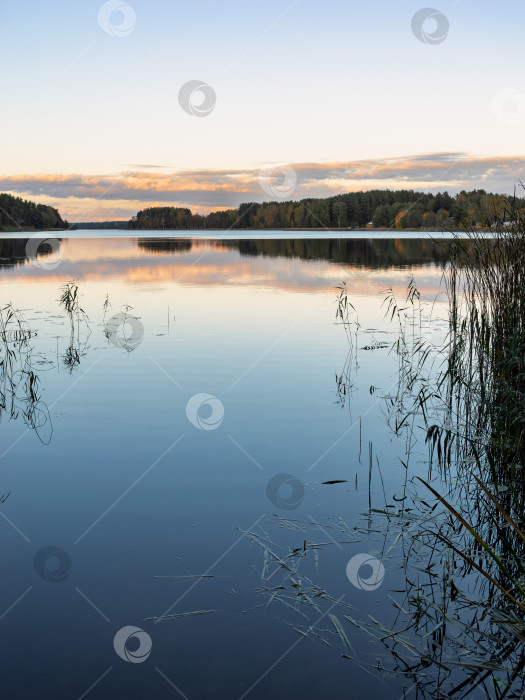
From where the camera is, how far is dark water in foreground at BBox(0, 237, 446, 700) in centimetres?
455

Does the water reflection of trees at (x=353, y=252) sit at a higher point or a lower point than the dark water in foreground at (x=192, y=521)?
higher

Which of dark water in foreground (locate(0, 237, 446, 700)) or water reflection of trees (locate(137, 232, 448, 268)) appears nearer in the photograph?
dark water in foreground (locate(0, 237, 446, 700))

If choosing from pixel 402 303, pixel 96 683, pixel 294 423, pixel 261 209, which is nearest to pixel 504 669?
pixel 96 683

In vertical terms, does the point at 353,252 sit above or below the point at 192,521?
above

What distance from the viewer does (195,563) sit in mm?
5848

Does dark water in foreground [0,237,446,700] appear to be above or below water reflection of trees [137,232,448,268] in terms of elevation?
below

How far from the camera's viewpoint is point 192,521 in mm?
6672

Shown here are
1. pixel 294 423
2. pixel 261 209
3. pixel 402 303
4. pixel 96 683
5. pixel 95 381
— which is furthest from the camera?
pixel 261 209

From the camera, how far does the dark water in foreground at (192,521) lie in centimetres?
455

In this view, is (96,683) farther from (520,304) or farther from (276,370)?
(276,370)

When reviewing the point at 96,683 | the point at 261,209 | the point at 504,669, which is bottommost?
the point at 96,683

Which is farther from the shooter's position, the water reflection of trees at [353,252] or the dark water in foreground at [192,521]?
the water reflection of trees at [353,252]

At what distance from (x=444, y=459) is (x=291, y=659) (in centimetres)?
458

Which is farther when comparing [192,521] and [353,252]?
[353,252]
